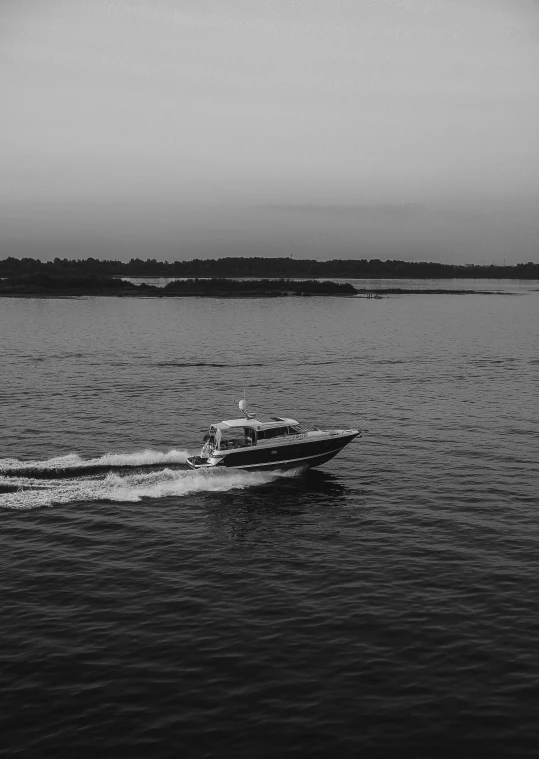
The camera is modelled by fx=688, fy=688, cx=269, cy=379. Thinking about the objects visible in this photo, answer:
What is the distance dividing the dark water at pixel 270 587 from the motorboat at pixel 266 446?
1.08m

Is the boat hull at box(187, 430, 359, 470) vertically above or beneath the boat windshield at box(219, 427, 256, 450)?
beneath

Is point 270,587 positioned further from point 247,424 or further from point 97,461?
point 97,461

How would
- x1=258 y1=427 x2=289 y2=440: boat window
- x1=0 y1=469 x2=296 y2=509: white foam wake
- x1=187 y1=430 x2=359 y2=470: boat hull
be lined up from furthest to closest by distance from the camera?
1. x1=258 y1=427 x2=289 y2=440: boat window
2. x1=187 y1=430 x2=359 y2=470: boat hull
3. x1=0 y1=469 x2=296 y2=509: white foam wake

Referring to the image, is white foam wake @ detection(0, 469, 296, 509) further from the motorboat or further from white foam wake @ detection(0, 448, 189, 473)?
white foam wake @ detection(0, 448, 189, 473)

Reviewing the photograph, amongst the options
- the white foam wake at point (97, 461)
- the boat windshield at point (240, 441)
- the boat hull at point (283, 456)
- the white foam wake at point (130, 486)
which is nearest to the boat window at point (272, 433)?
the boat windshield at point (240, 441)

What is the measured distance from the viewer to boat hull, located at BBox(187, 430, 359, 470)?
43.2 meters

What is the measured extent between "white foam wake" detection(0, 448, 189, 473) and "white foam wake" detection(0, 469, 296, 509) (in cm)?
184

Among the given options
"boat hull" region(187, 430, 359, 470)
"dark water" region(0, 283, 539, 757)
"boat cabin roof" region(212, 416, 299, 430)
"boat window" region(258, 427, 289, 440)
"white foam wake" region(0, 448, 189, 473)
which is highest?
"boat cabin roof" region(212, 416, 299, 430)

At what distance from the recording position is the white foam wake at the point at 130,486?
3953 cm

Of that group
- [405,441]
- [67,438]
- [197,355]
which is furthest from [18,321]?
[405,441]

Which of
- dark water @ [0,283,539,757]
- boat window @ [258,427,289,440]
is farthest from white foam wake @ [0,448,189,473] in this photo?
boat window @ [258,427,289,440]

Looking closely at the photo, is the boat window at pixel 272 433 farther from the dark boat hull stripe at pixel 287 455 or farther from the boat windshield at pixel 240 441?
the dark boat hull stripe at pixel 287 455

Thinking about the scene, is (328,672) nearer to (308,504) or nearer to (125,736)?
(125,736)

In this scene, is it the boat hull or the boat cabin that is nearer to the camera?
the boat hull
